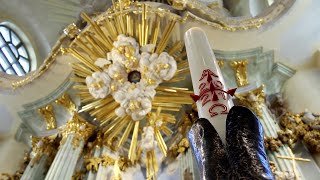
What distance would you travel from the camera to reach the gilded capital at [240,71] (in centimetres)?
480

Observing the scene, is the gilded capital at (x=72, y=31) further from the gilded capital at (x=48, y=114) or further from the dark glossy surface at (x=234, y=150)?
the dark glossy surface at (x=234, y=150)

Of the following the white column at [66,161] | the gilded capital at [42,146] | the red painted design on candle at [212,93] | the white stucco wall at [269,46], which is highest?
the white stucco wall at [269,46]

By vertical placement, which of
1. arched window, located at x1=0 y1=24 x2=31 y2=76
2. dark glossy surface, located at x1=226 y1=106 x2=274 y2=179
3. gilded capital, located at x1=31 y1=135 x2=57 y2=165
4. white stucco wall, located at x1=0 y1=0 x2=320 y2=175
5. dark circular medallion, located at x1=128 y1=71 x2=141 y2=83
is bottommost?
dark glossy surface, located at x1=226 y1=106 x2=274 y2=179

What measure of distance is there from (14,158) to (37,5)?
380 cm

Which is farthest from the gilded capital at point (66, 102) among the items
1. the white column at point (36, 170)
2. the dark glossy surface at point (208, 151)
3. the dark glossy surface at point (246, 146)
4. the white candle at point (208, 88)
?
the dark glossy surface at point (246, 146)

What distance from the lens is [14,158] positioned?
16.7ft

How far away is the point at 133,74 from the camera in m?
4.59

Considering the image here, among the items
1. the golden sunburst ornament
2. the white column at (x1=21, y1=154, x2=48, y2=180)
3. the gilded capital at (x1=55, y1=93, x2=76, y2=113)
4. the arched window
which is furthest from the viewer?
the arched window

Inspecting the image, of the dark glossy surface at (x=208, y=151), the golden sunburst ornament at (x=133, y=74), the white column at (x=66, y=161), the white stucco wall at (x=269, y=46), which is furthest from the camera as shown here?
the white stucco wall at (x=269, y=46)

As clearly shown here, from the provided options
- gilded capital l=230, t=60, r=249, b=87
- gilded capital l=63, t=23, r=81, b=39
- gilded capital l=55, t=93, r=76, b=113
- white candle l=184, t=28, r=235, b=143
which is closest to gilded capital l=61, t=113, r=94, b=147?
gilded capital l=55, t=93, r=76, b=113

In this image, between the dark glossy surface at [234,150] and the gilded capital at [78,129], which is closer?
the dark glossy surface at [234,150]

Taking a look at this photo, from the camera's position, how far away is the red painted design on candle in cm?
189

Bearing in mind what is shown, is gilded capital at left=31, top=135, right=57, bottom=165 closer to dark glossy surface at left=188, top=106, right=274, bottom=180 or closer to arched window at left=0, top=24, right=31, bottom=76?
arched window at left=0, top=24, right=31, bottom=76

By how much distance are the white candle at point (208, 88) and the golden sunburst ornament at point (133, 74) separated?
219 centimetres
